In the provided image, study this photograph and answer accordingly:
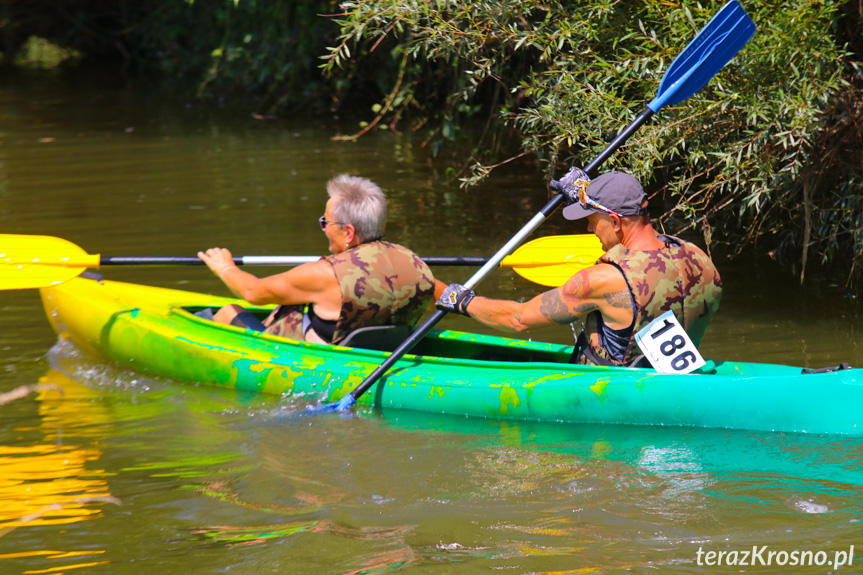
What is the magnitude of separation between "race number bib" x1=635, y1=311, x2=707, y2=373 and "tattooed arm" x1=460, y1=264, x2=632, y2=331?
10cm

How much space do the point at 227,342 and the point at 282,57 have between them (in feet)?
24.2

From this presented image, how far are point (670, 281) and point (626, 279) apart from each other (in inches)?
7.0

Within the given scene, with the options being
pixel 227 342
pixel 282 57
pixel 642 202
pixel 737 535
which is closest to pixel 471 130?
pixel 282 57

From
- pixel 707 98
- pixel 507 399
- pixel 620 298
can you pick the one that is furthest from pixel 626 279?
pixel 707 98

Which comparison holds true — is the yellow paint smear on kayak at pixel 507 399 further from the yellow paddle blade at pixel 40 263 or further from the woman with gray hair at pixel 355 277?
the yellow paddle blade at pixel 40 263

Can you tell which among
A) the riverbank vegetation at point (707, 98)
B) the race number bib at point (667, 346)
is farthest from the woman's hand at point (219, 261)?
the race number bib at point (667, 346)

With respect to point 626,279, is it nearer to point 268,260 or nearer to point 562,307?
point 562,307

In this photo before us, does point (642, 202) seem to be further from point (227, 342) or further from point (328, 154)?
point (328, 154)

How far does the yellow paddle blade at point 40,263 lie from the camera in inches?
215

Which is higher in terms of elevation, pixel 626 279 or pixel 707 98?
pixel 707 98

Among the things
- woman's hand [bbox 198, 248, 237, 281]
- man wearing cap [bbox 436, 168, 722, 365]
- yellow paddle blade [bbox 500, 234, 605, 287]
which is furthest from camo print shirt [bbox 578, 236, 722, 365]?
woman's hand [bbox 198, 248, 237, 281]

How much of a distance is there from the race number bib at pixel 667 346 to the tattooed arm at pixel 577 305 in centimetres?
10

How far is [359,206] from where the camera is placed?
14.6 ft

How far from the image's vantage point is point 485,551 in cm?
328
